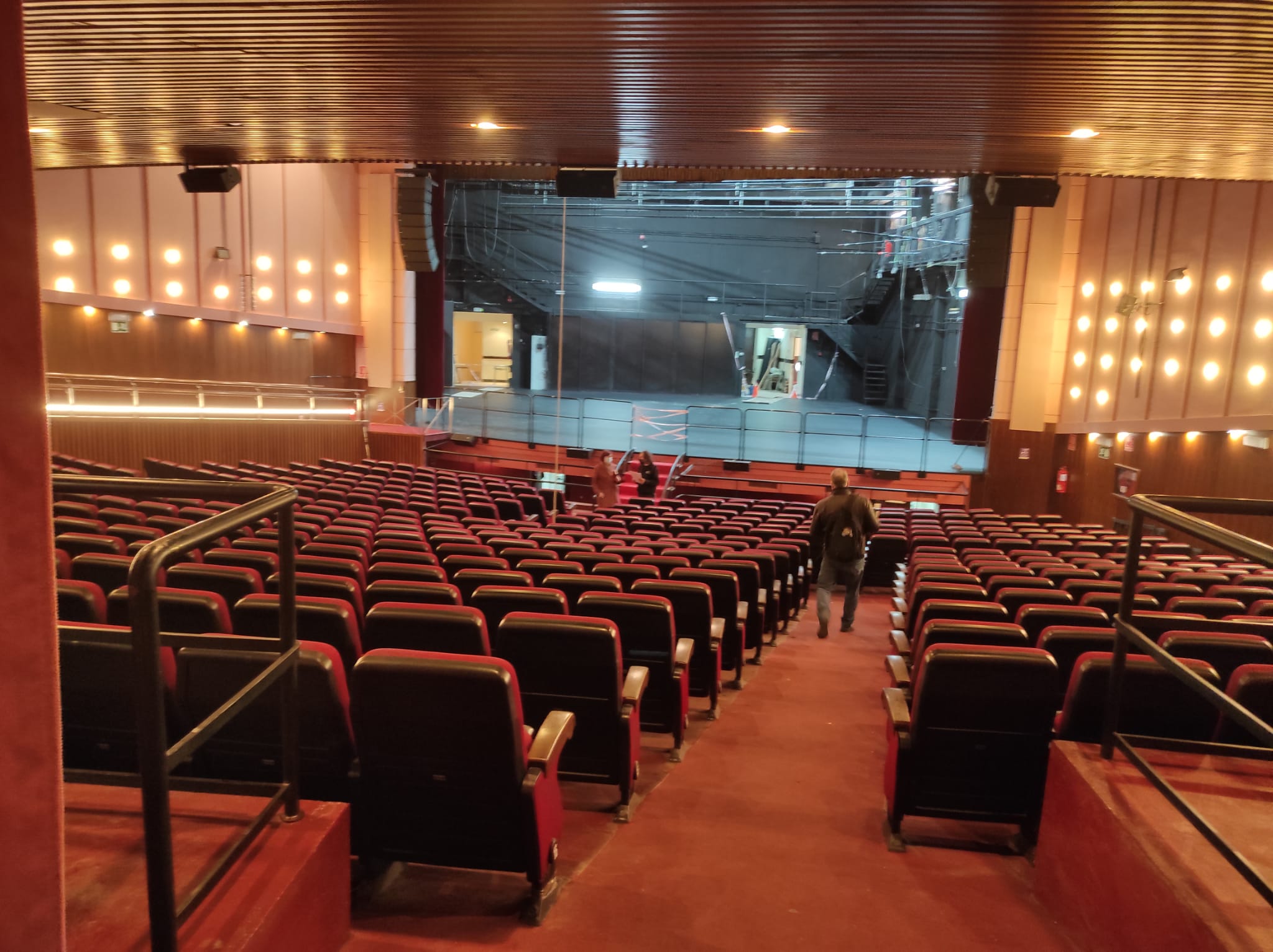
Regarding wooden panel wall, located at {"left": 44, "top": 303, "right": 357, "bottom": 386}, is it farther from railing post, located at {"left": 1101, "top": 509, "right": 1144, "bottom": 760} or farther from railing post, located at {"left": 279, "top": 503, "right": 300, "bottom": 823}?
railing post, located at {"left": 1101, "top": 509, "right": 1144, "bottom": 760}

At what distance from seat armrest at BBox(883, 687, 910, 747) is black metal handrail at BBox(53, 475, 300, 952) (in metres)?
2.07

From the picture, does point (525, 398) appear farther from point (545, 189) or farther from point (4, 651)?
point (4, 651)

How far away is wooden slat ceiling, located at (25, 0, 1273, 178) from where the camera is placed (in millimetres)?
4062

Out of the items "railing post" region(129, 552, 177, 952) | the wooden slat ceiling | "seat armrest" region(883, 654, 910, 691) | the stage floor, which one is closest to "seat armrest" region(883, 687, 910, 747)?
"seat armrest" region(883, 654, 910, 691)

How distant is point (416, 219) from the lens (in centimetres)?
1335

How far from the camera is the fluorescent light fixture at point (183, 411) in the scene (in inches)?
436

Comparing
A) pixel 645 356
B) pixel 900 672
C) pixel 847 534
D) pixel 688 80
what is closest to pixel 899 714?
pixel 900 672

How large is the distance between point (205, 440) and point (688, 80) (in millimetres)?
10709

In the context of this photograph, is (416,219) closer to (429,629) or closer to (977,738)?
(429,629)

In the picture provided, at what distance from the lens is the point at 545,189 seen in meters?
23.5

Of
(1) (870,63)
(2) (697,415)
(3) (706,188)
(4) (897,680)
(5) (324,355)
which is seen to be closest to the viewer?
(4) (897,680)

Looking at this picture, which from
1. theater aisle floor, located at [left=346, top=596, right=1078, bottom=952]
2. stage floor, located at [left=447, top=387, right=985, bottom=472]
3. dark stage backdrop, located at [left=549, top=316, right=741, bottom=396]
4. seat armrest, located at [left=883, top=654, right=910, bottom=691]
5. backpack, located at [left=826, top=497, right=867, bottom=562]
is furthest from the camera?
dark stage backdrop, located at [left=549, top=316, right=741, bottom=396]

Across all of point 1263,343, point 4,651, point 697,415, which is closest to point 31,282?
point 4,651

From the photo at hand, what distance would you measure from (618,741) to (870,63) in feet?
13.1
